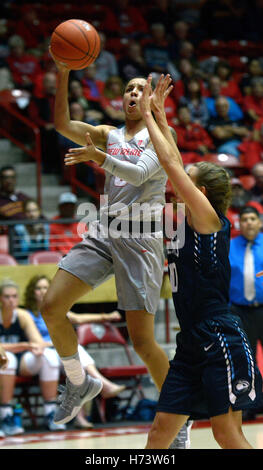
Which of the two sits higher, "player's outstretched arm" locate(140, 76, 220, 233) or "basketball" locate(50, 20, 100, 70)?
"basketball" locate(50, 20, 100, 70)

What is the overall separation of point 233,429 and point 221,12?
41.4 feet

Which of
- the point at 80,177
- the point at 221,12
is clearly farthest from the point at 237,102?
the point at 80,177

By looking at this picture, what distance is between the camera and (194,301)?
12.3ft

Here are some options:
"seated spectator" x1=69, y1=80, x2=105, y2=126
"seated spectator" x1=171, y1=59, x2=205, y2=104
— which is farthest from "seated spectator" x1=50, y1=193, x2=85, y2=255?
"seated spectator" x1=171, y1=59, x2=205, y2=104

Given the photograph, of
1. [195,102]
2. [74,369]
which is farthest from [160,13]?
[74,369]

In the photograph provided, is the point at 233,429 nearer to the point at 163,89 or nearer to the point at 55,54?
the point at 163,89

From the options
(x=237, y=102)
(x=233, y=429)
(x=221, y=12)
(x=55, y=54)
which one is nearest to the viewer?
(x=233, y=429)

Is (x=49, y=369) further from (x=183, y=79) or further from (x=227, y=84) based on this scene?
(x=227, y=84)

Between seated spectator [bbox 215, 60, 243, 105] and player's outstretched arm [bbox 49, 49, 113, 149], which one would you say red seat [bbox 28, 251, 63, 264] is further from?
seated spectator [bbox 215, 60, 243, 105]

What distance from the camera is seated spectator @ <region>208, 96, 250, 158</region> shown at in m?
11.5

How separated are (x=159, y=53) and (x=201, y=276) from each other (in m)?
9.66

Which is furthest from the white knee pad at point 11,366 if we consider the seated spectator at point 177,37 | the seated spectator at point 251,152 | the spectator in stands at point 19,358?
the seated spectator at point 177,37

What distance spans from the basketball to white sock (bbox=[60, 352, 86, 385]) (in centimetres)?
177

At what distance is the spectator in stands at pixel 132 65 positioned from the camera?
38.8 feet
